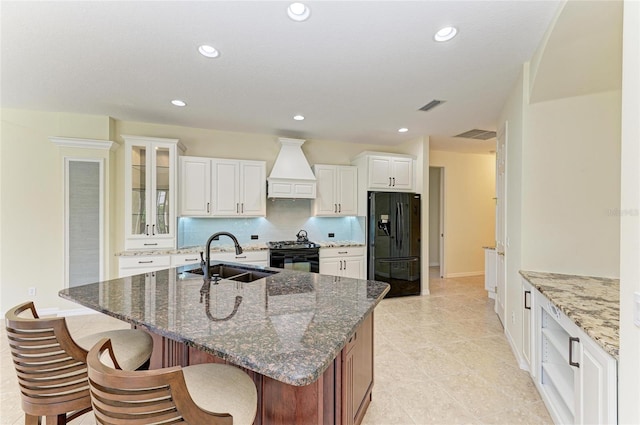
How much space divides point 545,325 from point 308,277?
1.80 meters

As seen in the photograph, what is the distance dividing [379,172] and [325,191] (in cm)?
100

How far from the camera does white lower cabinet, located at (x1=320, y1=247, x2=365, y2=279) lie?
4.54 m

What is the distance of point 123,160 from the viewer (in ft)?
13.4

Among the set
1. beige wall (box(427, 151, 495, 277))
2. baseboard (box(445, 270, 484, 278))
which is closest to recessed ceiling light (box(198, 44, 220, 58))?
beige wall (box(427, 151, 495, 277))

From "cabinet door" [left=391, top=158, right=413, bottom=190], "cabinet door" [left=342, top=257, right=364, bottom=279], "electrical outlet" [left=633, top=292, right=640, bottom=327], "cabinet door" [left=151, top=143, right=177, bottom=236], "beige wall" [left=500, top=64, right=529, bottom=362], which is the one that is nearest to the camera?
"electrical outlet" [left=633, top=292, right=640, bottom=327]

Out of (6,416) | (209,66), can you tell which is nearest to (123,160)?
(209,66)

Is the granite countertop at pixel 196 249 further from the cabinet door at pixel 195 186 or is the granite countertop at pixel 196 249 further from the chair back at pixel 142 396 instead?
the chair back at pixel 142 396

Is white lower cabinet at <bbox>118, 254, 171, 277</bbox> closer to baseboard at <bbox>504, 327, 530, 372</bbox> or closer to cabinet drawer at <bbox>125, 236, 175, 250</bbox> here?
cabinet drawer at <bbox>125, 236, 175, 250</bbox>

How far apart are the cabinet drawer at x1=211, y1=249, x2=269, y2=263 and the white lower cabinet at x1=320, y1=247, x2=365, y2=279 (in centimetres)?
93

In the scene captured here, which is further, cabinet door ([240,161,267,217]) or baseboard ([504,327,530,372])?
cabinet door ([240,161,267,217])

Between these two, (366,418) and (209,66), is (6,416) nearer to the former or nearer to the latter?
→ (366,418)

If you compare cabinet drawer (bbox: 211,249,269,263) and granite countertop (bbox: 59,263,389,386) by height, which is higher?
granite countertop (bbox: 59,263,389,386)

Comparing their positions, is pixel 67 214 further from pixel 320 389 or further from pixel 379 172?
pixel 379 172

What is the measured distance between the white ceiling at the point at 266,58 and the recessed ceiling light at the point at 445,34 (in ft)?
0.20
